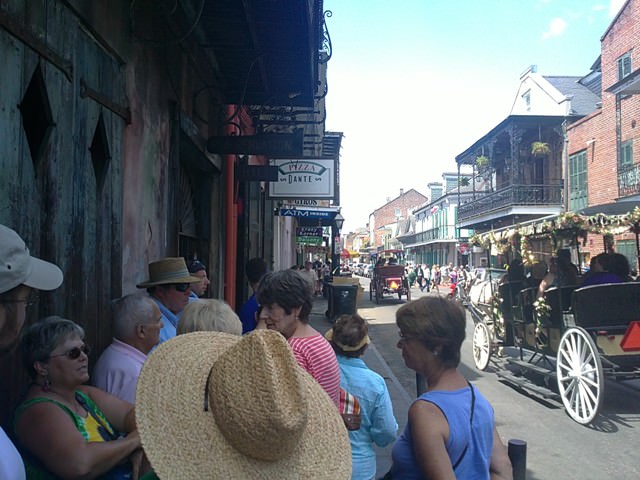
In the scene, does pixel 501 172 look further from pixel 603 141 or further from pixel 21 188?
pixel 21 188

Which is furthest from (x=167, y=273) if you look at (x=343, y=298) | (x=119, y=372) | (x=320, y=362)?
(x=343, y=298)

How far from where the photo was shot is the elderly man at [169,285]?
388cm

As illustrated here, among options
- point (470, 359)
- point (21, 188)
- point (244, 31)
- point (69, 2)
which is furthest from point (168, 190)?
point (470, 359)

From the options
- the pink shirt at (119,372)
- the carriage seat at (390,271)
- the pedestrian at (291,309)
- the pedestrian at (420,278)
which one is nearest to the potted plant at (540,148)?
the carriage seat at (390,271)

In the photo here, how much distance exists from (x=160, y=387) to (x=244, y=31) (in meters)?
4.53

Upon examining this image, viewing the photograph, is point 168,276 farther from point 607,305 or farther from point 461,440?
point 607,305

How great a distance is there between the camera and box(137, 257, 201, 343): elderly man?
3.88 meters

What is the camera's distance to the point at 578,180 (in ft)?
76.7

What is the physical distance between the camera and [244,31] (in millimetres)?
5438

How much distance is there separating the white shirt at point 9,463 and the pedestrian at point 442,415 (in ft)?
3.99

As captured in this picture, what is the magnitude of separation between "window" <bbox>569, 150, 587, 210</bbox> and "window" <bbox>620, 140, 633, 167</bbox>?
9.95ft

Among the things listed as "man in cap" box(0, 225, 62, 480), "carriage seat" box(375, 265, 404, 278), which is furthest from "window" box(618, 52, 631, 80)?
"man in cap" box(0, 225, 62, 480)

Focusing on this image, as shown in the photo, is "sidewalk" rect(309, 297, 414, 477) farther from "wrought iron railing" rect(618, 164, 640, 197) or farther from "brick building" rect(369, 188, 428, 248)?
"brick building" rect(369, 188, 428, 248)

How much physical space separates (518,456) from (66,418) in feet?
6.51
